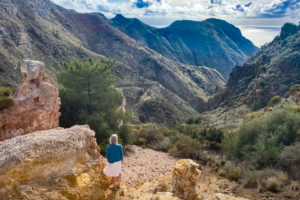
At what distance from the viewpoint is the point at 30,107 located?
9.89 metres

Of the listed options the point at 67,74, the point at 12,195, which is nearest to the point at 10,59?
the point at 67,74

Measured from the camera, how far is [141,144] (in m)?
18.8

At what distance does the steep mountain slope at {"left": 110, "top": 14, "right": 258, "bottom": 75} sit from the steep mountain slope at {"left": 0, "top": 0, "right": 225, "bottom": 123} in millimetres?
40305

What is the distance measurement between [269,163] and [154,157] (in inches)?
258

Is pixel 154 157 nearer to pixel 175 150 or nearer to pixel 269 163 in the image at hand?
pixel 175 150

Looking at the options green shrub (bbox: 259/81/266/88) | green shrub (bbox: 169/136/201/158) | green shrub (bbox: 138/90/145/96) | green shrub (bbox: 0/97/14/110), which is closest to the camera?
green shrub (bbox: 0/97/14/110)

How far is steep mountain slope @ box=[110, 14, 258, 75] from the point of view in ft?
451

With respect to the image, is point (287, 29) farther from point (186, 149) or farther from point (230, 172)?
point (230, 172)

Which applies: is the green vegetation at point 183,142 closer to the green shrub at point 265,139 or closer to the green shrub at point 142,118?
the green shrub at point 265,139

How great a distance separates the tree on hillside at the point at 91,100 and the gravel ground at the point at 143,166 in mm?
2168

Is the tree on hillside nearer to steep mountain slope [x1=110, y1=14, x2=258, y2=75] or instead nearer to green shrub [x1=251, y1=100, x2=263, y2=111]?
green shrub [x1=251, y1=100, x2=263, y2=111]

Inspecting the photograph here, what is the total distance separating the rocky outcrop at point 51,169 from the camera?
4.48 metres

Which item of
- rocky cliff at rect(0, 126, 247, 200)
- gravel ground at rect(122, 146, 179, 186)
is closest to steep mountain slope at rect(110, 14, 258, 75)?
gravel ground at rect(122, 146, 179, 186)

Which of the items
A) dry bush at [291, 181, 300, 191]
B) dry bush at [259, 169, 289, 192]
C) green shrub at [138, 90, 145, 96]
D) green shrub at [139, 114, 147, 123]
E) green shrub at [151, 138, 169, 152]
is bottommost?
green shrub at [139, 114, 147, 123]
